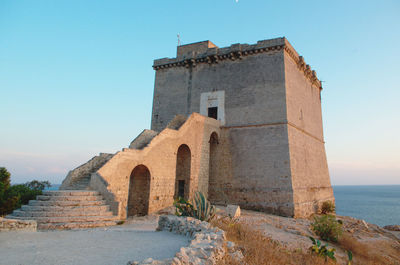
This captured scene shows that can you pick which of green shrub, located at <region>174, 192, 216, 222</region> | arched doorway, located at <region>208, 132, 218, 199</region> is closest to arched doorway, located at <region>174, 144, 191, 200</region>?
arched doorway, located at <region>208, 132, 218, 199</region>

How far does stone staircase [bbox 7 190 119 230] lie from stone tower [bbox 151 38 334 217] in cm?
843

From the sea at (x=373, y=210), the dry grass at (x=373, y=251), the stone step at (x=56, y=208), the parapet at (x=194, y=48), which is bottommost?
the sea at (x=373, y=210)

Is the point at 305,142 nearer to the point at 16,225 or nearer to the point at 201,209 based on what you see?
the point at 201,209

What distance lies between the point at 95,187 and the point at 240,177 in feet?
28.0

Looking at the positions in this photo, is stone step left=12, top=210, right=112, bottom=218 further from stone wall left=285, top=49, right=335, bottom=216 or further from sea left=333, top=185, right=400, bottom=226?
sea left=333, top=185, right=400, bottom=226

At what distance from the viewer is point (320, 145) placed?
19719mm

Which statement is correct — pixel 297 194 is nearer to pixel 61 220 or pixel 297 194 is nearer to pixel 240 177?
pixel 240 177

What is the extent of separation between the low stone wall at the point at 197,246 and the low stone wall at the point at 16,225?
3529 millimetres

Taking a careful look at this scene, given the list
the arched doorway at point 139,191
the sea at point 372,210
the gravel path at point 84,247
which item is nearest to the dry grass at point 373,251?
the gravel path at point 84,247

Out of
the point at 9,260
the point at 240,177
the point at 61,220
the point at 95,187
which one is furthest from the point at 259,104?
the point at 9,260

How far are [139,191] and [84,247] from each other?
7222mm

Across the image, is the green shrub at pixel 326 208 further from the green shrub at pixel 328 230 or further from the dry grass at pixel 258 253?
the dry grass at pixel 258 253

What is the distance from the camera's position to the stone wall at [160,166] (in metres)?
9.06

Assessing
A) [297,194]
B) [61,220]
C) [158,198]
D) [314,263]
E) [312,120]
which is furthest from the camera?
[312,120]
